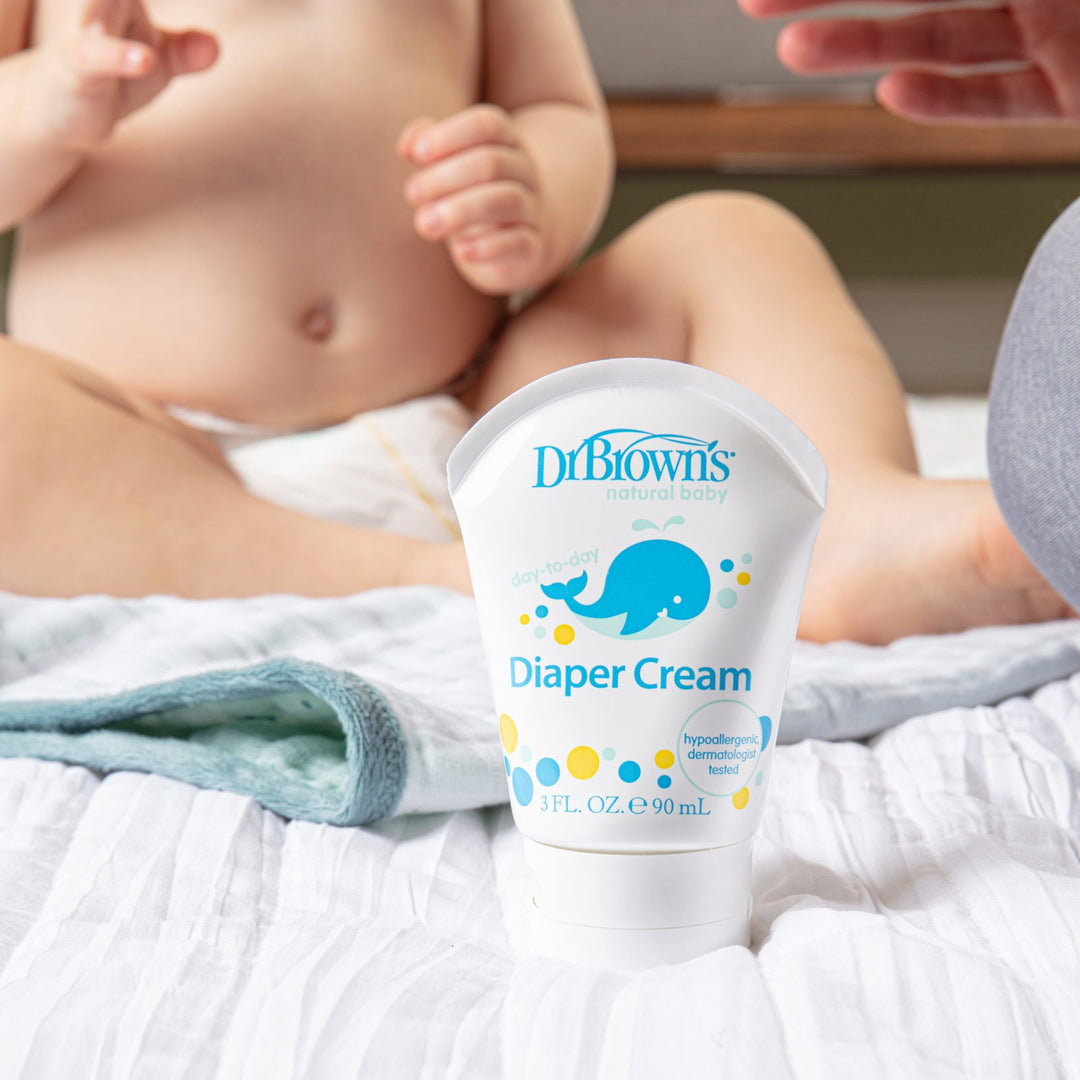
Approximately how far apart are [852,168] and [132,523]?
61.3 inches

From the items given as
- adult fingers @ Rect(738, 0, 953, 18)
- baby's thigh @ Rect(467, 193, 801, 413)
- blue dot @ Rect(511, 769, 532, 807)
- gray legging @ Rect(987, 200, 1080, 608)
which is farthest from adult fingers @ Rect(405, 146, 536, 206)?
blue dot @ Rect(511, 769, 532, 807)

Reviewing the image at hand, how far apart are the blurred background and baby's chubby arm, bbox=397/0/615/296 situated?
0.67 m

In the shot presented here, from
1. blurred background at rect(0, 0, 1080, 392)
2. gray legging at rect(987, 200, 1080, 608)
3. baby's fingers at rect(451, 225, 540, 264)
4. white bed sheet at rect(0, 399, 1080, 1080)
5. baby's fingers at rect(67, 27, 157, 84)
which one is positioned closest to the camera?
white bed sheet at rect(0, 399, 1080, 1080)

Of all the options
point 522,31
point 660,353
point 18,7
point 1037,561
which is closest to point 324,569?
point 660,353

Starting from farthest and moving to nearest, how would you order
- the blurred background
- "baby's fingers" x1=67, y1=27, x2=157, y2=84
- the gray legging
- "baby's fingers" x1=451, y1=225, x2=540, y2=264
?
the blurred background
"baby's fingers" x1=451, y1=225, x2=540, y2=264
"baby's fingers" x1=67, y1=27, x2=157, y2=84
the gray legging

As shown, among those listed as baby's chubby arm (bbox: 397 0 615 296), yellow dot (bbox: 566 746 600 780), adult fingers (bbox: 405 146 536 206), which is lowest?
baby's chubby arm (bbox: 397 0 615 296)

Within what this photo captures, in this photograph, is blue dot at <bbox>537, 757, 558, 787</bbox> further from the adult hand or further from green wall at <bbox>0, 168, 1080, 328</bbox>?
green wall at <bbox>0, 168, 1080, 328</bbox>

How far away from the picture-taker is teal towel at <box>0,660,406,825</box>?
1.22ft

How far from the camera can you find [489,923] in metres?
0.33

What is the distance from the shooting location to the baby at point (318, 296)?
2.20 feet

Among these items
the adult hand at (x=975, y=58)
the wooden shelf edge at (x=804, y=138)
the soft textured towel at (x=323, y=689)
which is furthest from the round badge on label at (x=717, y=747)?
the wooden shelf edge at (x=804, y=138)

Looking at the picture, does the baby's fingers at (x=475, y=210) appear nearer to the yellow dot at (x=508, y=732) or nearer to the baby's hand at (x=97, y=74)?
the baby's hand at (x=97, y=74)

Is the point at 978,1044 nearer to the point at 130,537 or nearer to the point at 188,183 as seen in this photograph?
the point at 130,537

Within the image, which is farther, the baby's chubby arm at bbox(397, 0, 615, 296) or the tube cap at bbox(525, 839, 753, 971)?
the baby's chubby arm at bbox(397, 0, 615, 296)
